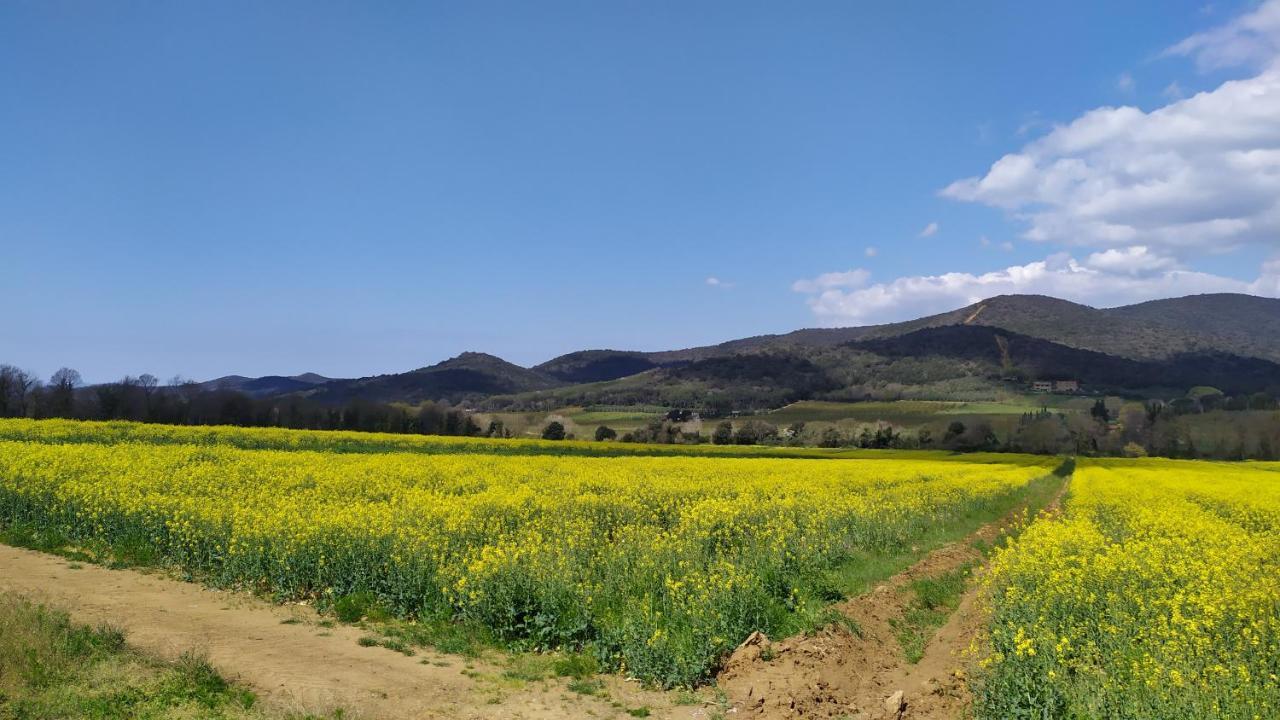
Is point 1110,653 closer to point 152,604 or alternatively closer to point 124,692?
point 124,692

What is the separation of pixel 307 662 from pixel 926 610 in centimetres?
948

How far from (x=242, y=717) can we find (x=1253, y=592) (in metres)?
11.2

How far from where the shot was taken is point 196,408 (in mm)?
79688

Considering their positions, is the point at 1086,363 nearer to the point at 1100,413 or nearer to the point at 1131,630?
the point at 1100,413

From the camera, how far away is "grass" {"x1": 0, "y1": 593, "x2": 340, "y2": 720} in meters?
6.99

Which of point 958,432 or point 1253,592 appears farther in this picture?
point 958,432

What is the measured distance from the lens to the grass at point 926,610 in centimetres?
1020

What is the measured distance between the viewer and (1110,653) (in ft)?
23.8

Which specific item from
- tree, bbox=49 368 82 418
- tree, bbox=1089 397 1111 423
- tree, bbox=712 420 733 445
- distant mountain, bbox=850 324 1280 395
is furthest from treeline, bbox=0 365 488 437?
distant mountain, bbox=850 324 1280 395

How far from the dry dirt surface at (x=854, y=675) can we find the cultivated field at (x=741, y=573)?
0.13 feet

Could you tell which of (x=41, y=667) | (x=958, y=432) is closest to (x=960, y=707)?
(x=41, y=667)

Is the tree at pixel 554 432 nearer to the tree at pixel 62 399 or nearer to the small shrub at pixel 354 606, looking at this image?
the tree at pixel 62 399

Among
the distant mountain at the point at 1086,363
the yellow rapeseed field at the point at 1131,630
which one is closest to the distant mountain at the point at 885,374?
the distant mountain at the point at 1086,363

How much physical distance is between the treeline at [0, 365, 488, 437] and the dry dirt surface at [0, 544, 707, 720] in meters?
70.9
